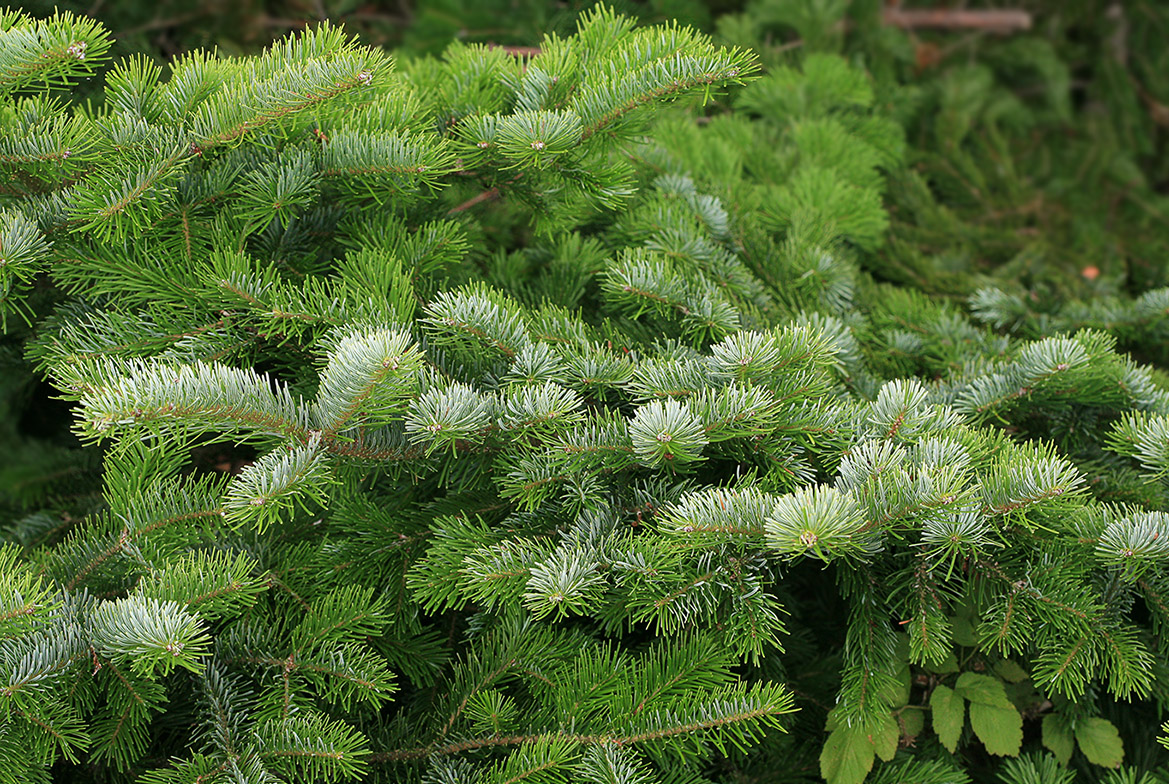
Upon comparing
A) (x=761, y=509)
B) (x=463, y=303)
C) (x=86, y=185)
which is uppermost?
(x=86, y=185)

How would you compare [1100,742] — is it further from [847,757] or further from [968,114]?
[968,114]

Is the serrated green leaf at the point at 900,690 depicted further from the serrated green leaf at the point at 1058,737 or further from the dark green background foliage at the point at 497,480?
the serrated green leaf at the point at 1058,737

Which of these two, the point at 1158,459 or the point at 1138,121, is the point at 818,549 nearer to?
the point at 1158,459

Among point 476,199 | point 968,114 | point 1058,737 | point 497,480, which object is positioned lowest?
point 1058,737

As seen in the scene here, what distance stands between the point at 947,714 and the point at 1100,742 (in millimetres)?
163

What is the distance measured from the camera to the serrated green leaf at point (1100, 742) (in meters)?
0.92

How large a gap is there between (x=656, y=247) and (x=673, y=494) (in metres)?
0.37

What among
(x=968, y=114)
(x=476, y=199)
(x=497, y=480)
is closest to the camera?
(x=497, y=480)

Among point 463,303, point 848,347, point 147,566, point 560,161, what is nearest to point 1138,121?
point 848,347

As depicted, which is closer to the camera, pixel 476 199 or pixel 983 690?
pixel 983 690

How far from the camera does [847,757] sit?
91cm

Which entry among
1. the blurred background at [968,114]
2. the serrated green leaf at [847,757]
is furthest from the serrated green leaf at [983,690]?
the blurred background at [968,114]

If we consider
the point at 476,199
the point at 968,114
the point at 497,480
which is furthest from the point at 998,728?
the point at 968,114

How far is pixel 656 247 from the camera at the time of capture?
1.16m
